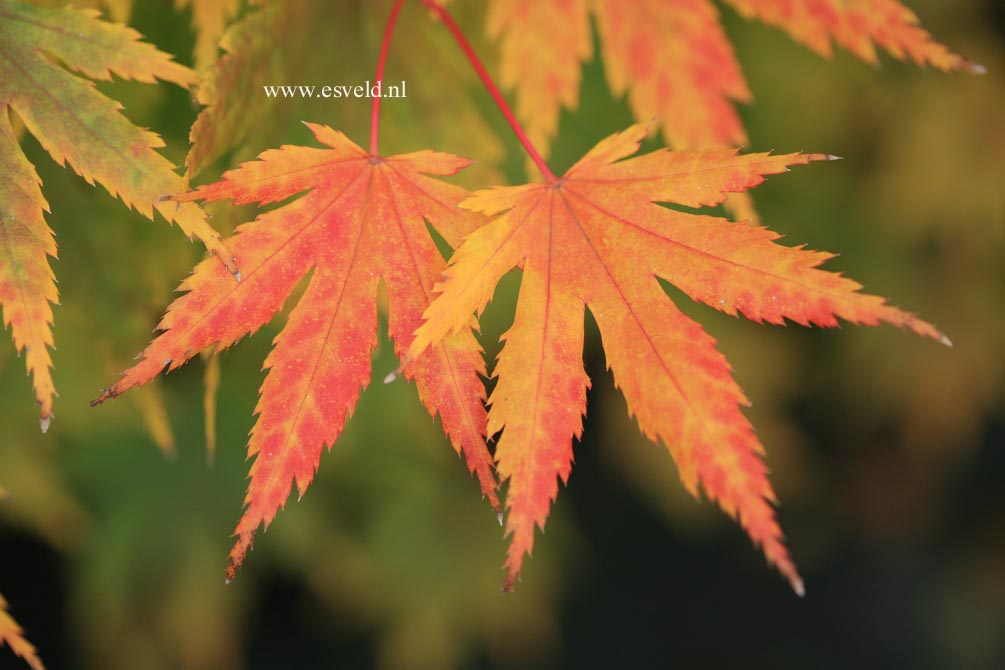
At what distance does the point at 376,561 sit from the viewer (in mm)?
1686

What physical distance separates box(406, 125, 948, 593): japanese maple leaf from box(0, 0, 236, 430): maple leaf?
20cm

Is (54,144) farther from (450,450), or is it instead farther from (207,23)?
(450,450)

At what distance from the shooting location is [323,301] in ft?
1.89

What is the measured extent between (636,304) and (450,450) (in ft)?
3.61

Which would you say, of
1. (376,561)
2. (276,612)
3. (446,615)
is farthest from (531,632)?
(276,612)

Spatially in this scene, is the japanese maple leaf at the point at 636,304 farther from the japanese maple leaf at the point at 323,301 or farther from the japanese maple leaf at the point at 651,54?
the japanese maple leaf at the point at 651,54

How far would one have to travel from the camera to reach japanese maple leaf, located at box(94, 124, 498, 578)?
0.53 m

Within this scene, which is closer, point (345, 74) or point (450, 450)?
point (345, 74)

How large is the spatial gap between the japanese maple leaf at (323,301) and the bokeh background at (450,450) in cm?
19

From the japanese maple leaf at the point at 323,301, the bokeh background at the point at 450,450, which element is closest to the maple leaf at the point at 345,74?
the bokeh background at the point at 450,450

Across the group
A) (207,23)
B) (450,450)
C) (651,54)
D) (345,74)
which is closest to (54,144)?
(207,23)

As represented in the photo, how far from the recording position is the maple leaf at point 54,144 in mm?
530

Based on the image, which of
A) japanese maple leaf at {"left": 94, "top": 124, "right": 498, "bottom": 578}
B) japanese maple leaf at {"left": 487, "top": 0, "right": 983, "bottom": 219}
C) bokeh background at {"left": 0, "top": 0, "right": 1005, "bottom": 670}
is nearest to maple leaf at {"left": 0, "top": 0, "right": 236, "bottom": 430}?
japanese maple leaf at {"left": 94, "top": 124, "right": 498, "bottom": 578}

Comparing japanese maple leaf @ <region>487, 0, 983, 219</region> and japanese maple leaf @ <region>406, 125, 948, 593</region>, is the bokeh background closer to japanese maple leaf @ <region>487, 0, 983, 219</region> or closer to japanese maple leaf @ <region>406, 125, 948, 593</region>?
japanese maple leaf @ <region>487, 0, 983, 219</region>
